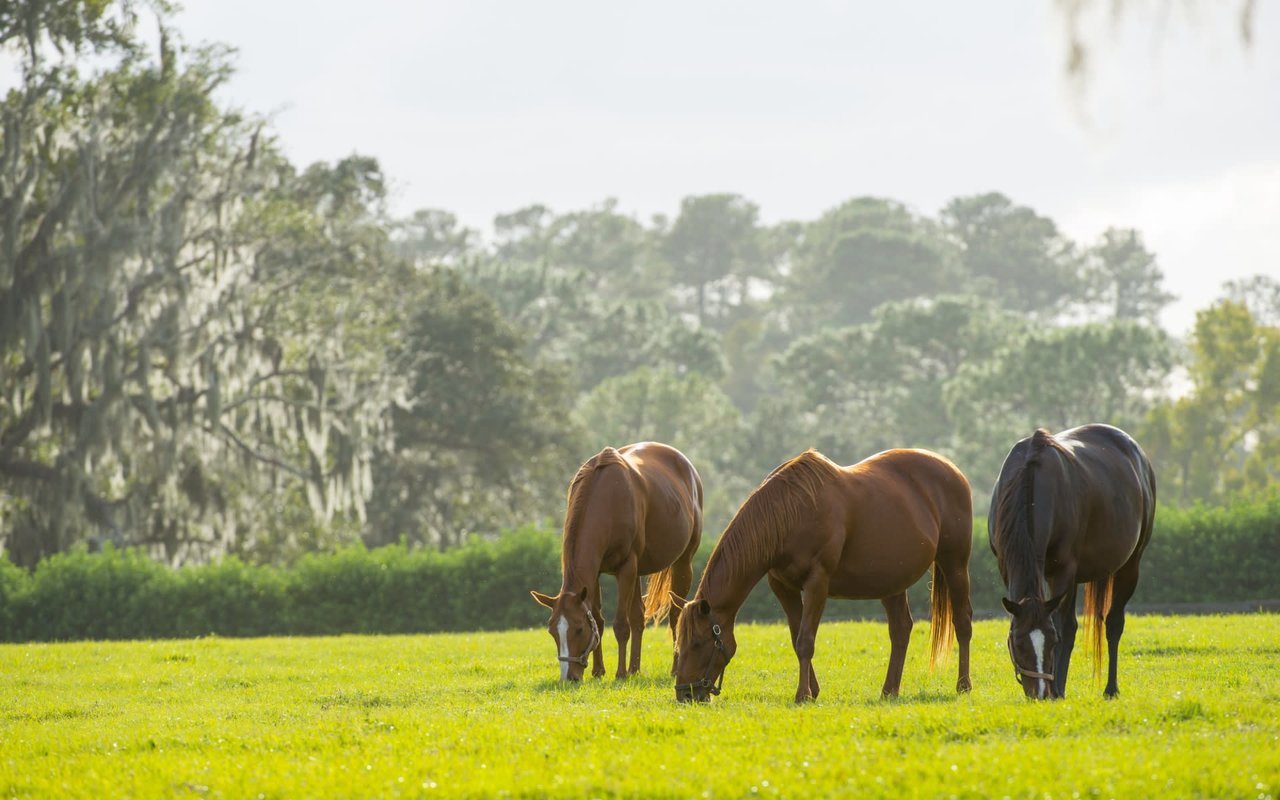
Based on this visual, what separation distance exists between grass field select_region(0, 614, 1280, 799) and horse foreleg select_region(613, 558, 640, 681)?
350mm

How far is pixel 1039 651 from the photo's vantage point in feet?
31.6

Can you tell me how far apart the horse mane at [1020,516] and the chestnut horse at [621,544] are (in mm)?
3160

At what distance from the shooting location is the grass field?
753 cm

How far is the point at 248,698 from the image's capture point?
41.4ft

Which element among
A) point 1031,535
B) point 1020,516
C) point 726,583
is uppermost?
point 1020,516

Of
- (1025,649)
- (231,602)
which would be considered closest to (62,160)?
(231,602)

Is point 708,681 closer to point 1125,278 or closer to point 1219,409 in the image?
point 1219,409

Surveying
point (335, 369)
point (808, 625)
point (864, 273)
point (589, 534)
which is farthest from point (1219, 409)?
point (808, 625)

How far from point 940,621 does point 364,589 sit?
48.3ft

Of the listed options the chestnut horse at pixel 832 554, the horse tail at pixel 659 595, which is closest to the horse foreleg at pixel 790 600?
the chestnut horse at pixel 832 554

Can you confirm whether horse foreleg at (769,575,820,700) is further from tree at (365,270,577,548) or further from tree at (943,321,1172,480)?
tree at (943,321,1172,480)

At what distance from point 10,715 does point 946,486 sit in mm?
7838

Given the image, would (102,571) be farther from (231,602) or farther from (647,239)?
(647,239)

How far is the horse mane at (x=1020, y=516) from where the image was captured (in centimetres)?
990
